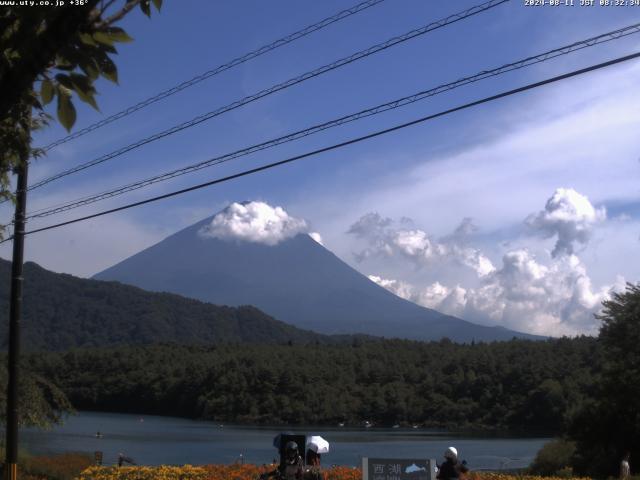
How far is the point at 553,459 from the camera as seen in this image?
102 feet

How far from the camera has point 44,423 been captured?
21703 mm

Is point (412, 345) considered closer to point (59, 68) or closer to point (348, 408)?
point (348, 408)

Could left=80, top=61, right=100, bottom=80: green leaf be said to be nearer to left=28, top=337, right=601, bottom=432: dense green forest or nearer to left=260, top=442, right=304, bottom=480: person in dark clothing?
left=260, top=442, right=304, bottom=480: person in dark clothing

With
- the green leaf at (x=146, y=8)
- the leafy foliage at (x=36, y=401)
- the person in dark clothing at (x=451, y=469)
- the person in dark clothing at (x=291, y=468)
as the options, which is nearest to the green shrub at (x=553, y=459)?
the leafy foliage at (x=36, y=401)

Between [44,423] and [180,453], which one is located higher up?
[44,423]

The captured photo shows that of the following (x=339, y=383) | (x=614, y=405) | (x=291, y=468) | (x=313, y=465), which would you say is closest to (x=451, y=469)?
(x=313, y=465)

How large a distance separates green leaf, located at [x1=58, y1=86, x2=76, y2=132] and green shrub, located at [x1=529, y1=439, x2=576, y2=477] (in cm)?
2791

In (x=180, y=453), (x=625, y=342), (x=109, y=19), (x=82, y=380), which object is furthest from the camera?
(x=82, y=380)

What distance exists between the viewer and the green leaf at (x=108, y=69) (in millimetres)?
3799

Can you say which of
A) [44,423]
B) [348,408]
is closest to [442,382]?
[348,408]

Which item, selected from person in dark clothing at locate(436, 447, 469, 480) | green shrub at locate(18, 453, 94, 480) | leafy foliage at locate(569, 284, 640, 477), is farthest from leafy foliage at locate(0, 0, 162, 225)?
leafy foliage at locate(569, 284, 640, 477)

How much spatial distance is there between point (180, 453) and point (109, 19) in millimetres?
47427

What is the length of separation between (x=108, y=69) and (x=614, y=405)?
28.5 m

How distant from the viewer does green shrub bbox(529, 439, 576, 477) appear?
29947 mm
